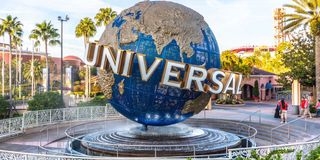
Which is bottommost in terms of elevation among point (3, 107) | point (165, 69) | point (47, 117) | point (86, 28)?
point (47, 117)

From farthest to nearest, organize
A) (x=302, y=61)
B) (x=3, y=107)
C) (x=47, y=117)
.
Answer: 1. (x=302, y=61)
2. (x=3, y=107)
3. (x=47, y=117)

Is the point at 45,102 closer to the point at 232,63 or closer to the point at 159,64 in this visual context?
the point at 159,64

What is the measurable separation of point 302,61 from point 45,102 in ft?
80.7

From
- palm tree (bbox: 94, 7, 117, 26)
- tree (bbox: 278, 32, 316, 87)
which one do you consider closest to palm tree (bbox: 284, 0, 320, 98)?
tree (bbox: 278, 32, 316, 87)

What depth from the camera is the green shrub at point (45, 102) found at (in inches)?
942

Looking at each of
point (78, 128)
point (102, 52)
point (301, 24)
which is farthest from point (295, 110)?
point (102, 52)

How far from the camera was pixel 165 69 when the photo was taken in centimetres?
1117

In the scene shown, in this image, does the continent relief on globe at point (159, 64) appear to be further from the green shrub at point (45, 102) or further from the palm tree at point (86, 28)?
the palm tree at point (86, 28)

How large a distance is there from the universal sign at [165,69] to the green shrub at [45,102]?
13.7 metres

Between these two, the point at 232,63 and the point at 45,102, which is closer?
the point at 45,102

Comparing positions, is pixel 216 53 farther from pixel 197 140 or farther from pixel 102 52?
pixel 102 52

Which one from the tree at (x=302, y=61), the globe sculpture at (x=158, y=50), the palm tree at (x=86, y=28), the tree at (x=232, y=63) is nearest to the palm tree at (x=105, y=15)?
the palm tree at (x=86, y=28)

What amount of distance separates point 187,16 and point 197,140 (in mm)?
4897

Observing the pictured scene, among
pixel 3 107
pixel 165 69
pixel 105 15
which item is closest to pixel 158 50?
pixel 165 69
